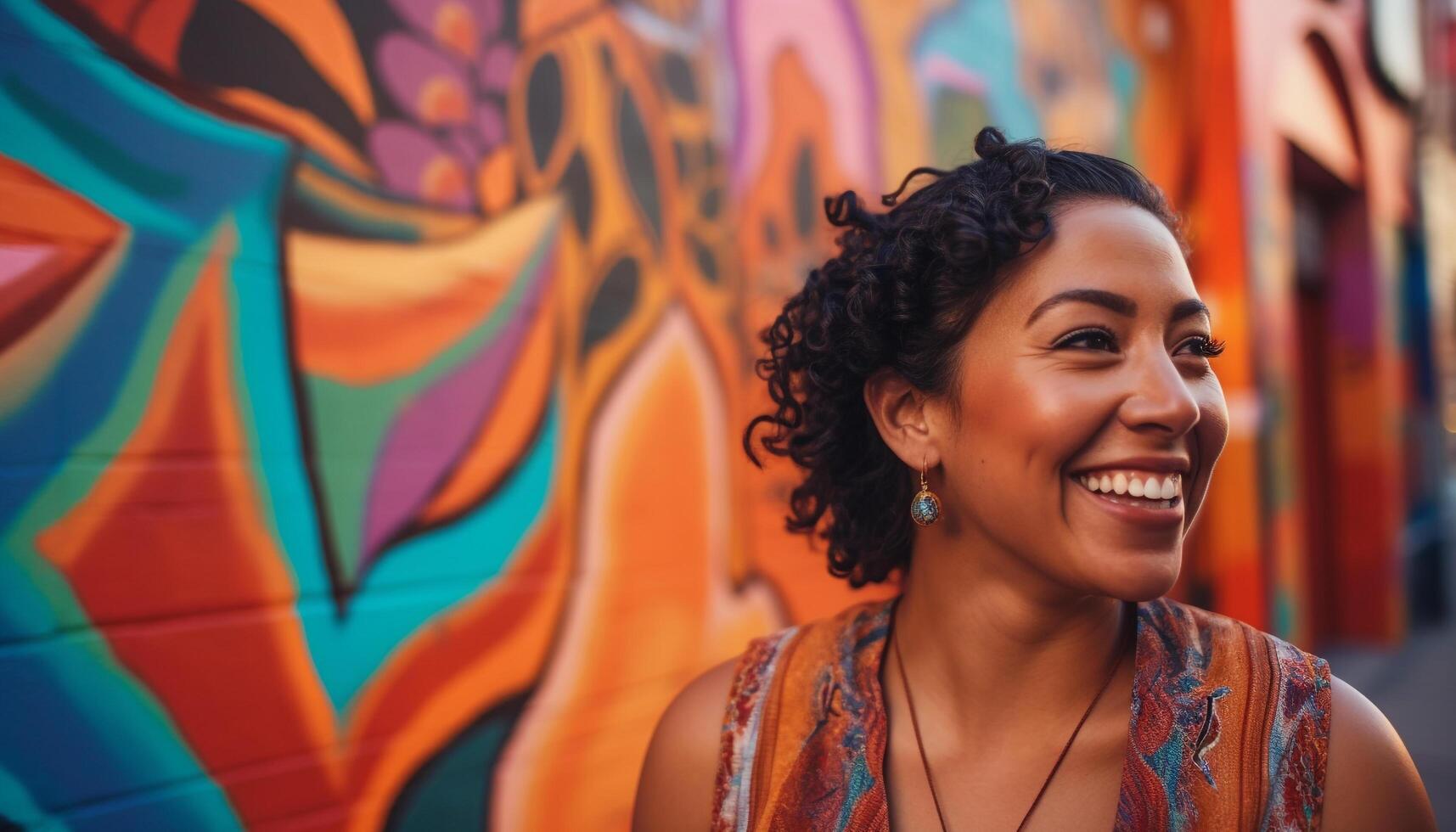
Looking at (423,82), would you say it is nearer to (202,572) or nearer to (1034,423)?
(202,572)

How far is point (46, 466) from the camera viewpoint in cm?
173

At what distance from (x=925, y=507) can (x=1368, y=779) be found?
2.30 ft

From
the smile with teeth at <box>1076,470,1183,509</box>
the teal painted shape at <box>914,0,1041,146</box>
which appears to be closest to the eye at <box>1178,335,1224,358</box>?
the smile with teeth at <box>1076,470,1183,509</box>

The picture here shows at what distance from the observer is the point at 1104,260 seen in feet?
4.95

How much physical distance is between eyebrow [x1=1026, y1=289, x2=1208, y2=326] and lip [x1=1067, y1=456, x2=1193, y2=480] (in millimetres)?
212

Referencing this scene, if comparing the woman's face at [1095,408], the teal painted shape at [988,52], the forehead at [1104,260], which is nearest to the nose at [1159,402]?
the woman's face at [1095,408]

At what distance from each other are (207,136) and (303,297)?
35 cm

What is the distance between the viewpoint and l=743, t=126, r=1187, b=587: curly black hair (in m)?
1.58

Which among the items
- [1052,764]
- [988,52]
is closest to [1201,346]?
[1052,764]

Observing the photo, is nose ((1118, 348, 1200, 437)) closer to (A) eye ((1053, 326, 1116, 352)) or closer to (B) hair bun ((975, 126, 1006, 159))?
(A) eye ((1053, 326, 1116, 352))

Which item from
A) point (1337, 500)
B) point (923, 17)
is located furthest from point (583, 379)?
point (1337, 500)

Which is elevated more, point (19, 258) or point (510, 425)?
point (19, 258)

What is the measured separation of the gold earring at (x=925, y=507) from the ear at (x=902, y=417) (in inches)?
1.1

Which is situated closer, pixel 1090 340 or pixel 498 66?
pixel 1090 340
